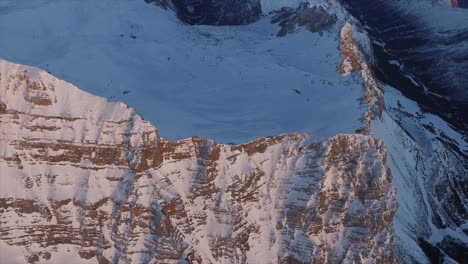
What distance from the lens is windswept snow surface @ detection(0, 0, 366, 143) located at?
63812 millimetres

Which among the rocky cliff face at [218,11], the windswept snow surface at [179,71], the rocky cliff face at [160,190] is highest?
the rocky cliff face at [218,11]

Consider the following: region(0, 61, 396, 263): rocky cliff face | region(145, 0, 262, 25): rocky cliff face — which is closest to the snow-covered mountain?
region(0, 61, 396, 263): rocky cliff face

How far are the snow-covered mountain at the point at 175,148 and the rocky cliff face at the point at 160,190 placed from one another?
0.13 meters

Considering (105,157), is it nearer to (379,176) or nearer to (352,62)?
(379,176)

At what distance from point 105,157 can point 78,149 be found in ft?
8.09

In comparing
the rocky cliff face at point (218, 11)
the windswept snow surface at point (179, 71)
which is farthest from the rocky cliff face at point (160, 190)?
the rocky cliff face at point (218, 11)

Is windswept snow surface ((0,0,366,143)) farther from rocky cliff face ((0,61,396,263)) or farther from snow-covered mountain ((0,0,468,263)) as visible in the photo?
rocky cliff face ((0,61,396,263))

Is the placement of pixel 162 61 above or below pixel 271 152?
above

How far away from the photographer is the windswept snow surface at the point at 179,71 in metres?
63.8

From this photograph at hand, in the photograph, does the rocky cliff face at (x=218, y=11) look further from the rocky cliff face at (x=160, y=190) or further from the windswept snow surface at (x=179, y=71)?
the rocky cliff face at (x=160, y=190)

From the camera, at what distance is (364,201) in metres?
67.2

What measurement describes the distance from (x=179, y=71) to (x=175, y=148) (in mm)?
18017

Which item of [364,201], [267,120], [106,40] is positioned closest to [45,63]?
[106,40]

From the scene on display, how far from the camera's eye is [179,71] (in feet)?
240
